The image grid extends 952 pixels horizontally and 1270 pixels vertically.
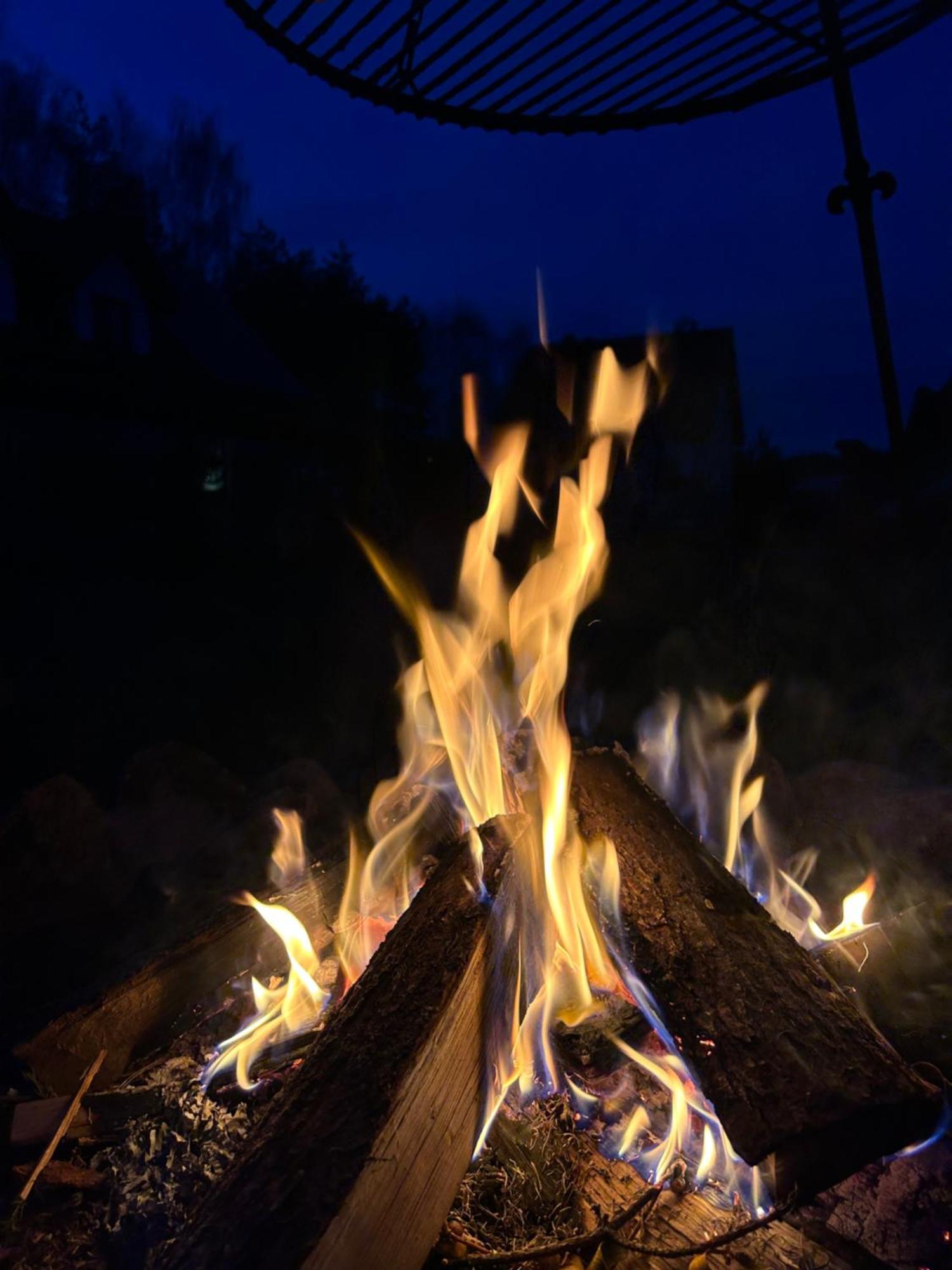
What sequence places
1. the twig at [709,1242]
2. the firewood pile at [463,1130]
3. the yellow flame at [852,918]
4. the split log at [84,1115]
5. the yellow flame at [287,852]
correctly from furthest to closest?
the yellow flame at [287,852] < the yellow flame at [852,918] < the split log at [84,1115] < the twig at [709,1242] < the firewood pile at [463,1130]

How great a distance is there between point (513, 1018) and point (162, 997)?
1282mm

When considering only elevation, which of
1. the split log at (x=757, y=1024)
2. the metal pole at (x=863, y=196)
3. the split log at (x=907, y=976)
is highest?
the metal pole at (x=863, y=196)

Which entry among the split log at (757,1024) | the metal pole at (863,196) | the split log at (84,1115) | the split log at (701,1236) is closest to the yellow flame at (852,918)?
the split log at (757,1024)

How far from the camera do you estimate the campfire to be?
169cm

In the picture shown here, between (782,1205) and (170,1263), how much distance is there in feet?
4.33

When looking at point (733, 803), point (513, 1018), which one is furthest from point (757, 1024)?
point (733, 803)

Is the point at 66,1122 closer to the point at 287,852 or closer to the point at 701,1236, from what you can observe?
the point at 287,852

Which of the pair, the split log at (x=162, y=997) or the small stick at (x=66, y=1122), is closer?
the small stick at (x=66, y=1122)

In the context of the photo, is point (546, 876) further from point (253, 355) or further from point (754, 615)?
point (253, 355)

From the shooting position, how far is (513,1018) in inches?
88.4

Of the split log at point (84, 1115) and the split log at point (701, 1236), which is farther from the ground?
the split log at point (84, 1115)

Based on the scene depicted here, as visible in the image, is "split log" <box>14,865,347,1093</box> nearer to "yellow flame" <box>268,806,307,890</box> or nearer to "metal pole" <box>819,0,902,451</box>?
"yellow flame" <box>268,806,307,890</box>

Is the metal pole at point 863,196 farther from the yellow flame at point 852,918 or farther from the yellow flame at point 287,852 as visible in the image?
the yellow flame at point 287,852

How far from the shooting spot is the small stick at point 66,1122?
2.15 metres
